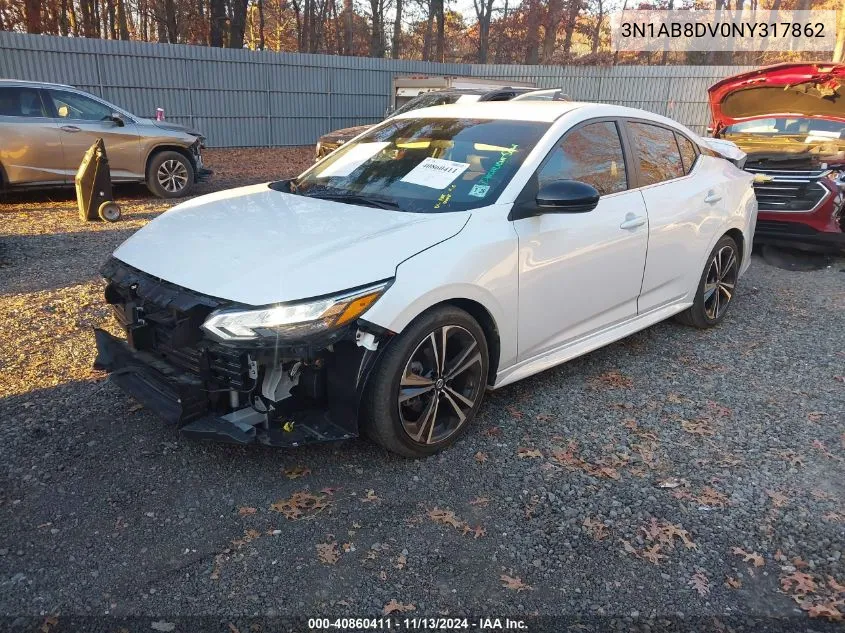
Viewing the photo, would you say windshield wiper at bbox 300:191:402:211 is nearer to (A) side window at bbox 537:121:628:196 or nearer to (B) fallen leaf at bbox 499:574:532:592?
(A) side window at bbox 537:121:628:196

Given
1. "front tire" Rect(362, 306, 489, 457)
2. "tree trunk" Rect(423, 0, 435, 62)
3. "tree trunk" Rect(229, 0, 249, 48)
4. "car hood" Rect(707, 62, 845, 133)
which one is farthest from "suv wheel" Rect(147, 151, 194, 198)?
"tree trunk" Rect(423, 0, 435, 62)

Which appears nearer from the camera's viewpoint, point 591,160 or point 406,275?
point 406,275

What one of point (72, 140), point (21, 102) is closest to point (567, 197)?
point (72, 140)

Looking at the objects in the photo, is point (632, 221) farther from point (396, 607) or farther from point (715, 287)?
point (396, 607)

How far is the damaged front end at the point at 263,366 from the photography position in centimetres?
273

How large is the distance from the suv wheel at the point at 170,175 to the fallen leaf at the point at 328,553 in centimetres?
895

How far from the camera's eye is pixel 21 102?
8969 millimetres

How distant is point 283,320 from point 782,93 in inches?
322

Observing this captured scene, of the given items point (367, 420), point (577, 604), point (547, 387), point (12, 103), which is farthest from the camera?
point (12, 103)

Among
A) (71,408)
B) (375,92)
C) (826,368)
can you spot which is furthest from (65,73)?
(826,368)

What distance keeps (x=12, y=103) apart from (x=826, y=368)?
1018cm

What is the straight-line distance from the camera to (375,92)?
794 inches

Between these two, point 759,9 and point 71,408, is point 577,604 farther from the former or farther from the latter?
point 759,9

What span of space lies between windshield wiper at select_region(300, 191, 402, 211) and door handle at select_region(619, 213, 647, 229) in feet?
4.94
